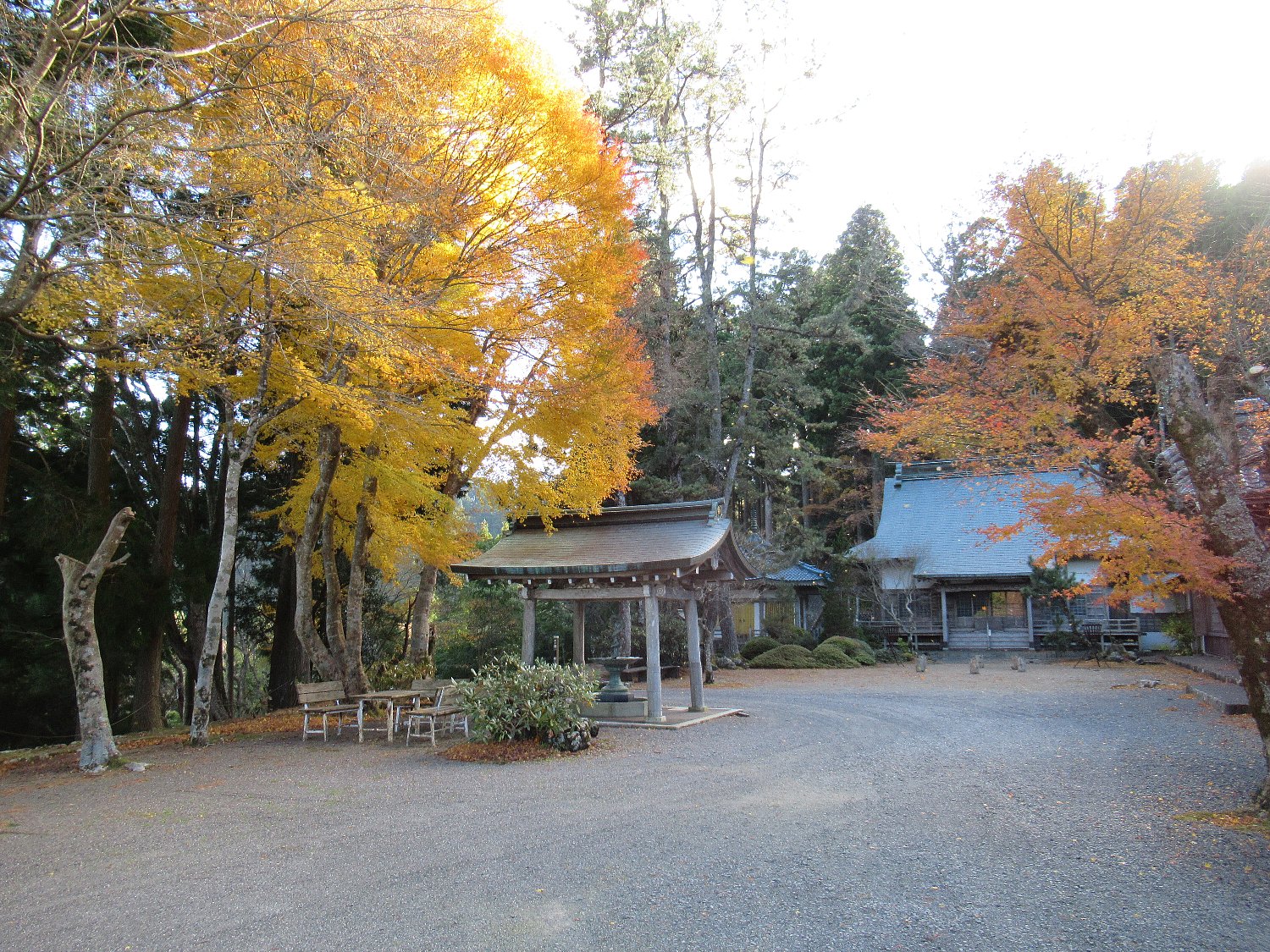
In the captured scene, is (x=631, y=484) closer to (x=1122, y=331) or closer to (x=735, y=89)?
(x=735, y=89)

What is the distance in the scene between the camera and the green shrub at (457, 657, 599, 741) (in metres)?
9.93

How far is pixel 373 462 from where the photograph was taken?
12.9 metres

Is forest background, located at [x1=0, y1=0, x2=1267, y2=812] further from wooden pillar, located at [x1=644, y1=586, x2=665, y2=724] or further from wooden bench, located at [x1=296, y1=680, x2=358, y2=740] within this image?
wooden pillar, located at [x1=644, y1=586, x2=665, y2=724]

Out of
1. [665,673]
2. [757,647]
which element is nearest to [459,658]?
[665,673]

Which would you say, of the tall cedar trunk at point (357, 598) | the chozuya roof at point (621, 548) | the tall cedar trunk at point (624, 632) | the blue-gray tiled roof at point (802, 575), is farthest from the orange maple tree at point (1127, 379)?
the blue-gray tiled roof at point (802, 575)

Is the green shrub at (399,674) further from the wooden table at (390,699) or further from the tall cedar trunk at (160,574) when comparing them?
the tall cedar trunk at (160,574)

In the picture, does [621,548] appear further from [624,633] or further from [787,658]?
[787,658]

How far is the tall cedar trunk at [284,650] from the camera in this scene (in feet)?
59.6

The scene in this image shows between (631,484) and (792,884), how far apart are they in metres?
20.7

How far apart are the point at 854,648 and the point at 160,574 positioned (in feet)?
64.2

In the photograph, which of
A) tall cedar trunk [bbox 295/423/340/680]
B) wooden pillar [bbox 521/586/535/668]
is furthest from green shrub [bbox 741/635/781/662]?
Answer: tall cedar trunk [bbox 295/423/340/680]

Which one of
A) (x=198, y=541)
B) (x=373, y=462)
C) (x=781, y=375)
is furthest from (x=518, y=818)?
(x=781, y=375)

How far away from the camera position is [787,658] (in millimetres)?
24297

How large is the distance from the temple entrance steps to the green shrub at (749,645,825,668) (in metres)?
6.76
